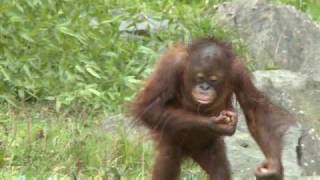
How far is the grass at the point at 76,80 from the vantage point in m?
6.45

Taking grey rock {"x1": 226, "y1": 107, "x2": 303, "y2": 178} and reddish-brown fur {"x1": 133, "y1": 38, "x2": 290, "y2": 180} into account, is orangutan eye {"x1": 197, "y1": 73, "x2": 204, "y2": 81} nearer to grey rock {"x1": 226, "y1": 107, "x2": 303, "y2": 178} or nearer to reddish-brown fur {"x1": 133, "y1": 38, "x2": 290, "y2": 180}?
reddish-brown fur {"x1": 133, "y1": 38, "x2": 290, "y2": 180}

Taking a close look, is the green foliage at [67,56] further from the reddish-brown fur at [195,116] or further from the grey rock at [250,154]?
the reddish-brown fur at [195,116]

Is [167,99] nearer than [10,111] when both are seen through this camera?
Yes

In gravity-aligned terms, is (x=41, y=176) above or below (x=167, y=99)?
below

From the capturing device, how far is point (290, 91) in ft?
23.1

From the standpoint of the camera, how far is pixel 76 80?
25.1ft

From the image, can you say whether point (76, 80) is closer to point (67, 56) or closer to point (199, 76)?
point (67, 56)

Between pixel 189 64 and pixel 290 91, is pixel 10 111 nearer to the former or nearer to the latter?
pixel 290 91

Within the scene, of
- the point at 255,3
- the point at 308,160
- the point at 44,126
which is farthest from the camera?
the point at 255,3

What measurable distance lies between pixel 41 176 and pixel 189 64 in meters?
1.14

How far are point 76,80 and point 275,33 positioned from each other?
1975 mm

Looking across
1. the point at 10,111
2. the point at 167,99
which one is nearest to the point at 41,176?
the point at 167,99

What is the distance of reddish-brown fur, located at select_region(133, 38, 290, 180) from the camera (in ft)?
16.6

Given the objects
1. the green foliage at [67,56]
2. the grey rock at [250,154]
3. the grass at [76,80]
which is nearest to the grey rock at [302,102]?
the grey rock at [250,154]
